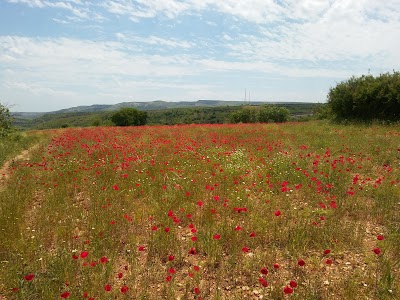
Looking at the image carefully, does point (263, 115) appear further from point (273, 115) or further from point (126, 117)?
point (126, 117)

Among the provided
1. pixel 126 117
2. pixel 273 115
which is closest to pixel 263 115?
pixel 273 115

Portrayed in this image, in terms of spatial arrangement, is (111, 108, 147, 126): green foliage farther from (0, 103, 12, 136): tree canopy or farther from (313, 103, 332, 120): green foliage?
(0, 103, 12, 136): tree canopy

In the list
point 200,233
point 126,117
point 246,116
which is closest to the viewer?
point 200,233

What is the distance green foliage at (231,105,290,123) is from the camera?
222ft

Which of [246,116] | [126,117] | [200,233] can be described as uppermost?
[126,117]

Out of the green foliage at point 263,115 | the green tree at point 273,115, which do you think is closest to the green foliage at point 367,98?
the green foliage at point 263,115

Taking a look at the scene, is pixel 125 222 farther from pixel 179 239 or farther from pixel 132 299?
pixel 132 299

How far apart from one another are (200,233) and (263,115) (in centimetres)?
6661

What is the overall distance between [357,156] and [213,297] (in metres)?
8.63

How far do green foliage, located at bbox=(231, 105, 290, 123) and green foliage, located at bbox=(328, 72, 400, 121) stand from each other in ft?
138

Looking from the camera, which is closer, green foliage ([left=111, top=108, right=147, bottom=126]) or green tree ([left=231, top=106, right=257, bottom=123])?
green tree ([left=231, top=106, right=257, bottom=123])

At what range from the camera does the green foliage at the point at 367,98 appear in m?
20.4

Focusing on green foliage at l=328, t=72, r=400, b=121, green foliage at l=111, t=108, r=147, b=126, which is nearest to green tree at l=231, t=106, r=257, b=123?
green foliage at l=111, t=108, r=147, b=126

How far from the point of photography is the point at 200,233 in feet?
16.3
